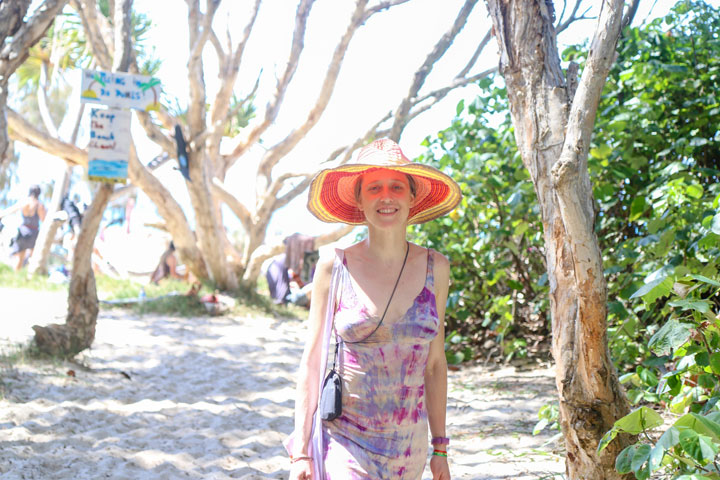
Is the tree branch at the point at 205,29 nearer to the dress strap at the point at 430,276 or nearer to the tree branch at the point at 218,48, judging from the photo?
the tree branch at the point at 218,48

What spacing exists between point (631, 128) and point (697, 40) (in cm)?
90

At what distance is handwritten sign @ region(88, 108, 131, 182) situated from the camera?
5.66 metres

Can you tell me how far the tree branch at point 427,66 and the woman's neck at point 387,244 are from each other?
3460 mm

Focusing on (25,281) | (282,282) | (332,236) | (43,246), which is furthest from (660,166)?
(43,246)

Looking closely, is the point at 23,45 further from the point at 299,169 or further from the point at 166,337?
the point at 299,169

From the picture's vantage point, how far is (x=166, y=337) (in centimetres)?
724

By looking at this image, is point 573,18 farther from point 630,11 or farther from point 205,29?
point 205,29

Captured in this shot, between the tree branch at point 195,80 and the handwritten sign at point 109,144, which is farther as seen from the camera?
the tree branch at point 195,80

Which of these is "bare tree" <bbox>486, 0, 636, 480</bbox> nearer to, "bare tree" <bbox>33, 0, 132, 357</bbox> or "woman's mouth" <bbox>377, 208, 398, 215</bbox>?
"woman's mouth" <bbox>377, 208, 398, 215</bbox>

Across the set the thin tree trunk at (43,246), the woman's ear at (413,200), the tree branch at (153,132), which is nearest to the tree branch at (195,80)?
the tree branch at (153,132)

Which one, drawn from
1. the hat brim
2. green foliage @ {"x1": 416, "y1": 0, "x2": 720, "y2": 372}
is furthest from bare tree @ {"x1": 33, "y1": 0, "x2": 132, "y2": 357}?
A: the hat brim

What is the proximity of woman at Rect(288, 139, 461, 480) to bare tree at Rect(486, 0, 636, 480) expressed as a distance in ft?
1.76

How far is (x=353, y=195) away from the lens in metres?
2.46

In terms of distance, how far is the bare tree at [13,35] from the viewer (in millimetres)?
4180
